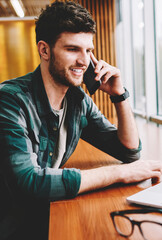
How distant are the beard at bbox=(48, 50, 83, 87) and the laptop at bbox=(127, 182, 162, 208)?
631mm

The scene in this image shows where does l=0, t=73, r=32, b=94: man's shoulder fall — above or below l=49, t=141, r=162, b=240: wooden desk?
above

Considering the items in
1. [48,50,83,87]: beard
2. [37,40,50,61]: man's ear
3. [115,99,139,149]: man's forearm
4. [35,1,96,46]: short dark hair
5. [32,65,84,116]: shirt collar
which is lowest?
[115,99,139,149]: man's forearm

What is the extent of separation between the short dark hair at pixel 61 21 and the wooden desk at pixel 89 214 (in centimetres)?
74

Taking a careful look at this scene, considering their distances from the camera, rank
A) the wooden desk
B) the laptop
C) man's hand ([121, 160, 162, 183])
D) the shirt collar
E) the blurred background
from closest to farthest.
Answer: the wooden desk → the laptop → man's hand ([121, 160, 162, 183]) → the shirt collar → the blurred background

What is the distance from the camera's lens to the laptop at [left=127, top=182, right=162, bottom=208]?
73 centimetres

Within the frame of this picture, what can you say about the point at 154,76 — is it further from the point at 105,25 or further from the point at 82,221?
the point at 82,221

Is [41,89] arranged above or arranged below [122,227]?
above

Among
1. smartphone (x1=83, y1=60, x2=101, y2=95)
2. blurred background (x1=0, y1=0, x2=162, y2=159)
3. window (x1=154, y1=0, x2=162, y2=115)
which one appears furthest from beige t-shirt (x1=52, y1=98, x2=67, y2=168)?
window (x1=154, y1=0, x2=162, y2=115)

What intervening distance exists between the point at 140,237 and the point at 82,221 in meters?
0.18

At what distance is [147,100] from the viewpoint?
3328mm

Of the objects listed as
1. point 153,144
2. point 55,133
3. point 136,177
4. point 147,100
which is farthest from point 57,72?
point 147,100

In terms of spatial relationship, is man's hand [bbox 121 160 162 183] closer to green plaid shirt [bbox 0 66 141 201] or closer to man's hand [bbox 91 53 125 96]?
green plaid shirt [bbox 0 66 141 201]

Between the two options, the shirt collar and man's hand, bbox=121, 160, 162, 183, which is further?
the shirt collar

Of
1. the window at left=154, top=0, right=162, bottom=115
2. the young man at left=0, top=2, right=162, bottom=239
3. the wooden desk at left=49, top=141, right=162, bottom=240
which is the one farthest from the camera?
the window at left=154, top=0, right=162, bottom=115
